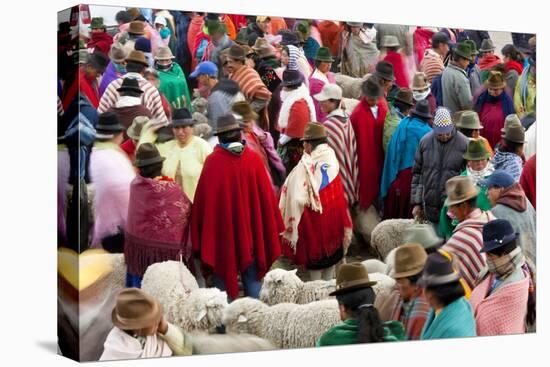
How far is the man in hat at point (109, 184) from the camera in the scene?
8703 mm

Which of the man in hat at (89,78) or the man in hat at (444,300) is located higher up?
the man in hat at (89,78)

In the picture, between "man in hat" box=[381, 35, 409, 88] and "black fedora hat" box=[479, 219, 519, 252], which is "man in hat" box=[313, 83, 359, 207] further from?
"black fedora hat" box=[479, 219, 519, 252]

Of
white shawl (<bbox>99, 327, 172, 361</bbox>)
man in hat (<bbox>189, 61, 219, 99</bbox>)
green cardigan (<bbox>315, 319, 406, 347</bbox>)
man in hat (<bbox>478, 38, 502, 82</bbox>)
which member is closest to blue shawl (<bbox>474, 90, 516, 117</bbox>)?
man in hat (<bbox>478, 38, 502, 82</bbox>)

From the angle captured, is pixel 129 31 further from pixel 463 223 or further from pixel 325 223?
pixel 463 223

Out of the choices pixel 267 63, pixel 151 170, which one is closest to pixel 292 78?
pixel 267 63

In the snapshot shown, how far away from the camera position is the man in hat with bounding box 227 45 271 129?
9.32 metres

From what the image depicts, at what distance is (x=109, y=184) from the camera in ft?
28.7

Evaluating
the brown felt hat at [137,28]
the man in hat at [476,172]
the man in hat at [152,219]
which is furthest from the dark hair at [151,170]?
the man in hat at [476,172]

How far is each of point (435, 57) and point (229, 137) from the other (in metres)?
2.10

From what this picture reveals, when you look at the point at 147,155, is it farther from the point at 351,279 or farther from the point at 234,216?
the point at 351,279

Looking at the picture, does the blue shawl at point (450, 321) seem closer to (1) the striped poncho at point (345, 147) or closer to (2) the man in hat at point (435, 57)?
(1) the striped poncho at point (345, 147)

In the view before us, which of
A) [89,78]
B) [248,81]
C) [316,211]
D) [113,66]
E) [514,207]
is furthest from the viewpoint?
[514,207]

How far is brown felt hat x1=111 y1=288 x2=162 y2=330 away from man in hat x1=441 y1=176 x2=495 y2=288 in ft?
8.69

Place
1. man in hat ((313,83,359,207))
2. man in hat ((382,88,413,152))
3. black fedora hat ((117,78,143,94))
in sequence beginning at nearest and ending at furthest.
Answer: black fedora hat ((117,78,143,94)) < man in hat ((313,83,359,207)) < man in hat ((382,88,413,152))
